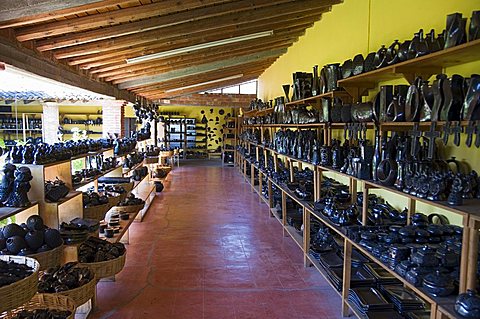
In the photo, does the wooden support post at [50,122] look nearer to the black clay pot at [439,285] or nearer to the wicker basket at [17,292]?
the wicker basket at [17,292]

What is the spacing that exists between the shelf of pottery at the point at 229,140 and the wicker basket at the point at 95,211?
10.7m

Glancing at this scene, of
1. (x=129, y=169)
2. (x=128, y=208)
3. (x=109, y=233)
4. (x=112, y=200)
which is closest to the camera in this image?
(x=109, y=233)

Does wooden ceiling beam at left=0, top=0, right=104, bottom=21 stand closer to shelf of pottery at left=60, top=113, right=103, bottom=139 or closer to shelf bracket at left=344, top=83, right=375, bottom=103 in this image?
→ shelf bracket at left=344, top=83, right=375, bottom=103

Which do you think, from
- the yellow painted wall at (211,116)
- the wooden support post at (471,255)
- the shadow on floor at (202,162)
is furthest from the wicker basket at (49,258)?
the yellow painted wall at (211,116)

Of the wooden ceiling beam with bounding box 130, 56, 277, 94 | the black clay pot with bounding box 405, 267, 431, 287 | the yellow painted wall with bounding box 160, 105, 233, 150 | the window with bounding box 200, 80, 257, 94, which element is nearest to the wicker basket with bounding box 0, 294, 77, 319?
the black clay pot with bounding box 405, 267, 431, 287

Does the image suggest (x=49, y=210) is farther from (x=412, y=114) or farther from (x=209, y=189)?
(x=209, y=189)

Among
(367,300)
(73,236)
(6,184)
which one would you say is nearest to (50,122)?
(73,236)

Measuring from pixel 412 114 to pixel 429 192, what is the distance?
58cm

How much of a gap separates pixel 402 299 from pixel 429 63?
175 cm

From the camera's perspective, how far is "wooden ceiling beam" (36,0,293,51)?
152 inches

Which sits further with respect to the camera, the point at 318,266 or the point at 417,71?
the point at 318,266

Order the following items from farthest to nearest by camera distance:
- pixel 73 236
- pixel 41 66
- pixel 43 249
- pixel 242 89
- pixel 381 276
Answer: pixel 242 89 < pixel 41 66 < pixel 73 236 < pixel 381 276 < pixel 43 249

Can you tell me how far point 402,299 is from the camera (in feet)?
9.84

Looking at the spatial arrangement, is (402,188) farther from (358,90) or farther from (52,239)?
(52,239)
